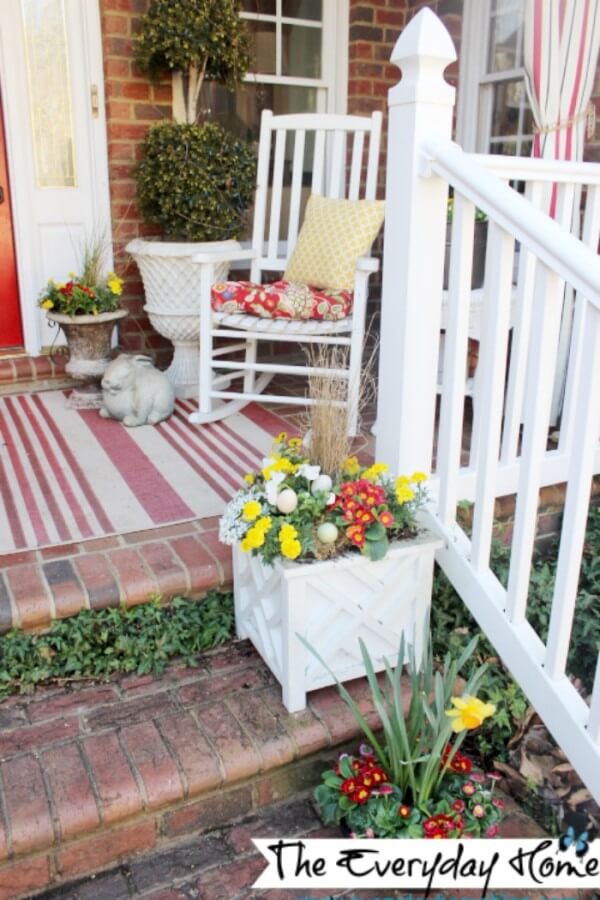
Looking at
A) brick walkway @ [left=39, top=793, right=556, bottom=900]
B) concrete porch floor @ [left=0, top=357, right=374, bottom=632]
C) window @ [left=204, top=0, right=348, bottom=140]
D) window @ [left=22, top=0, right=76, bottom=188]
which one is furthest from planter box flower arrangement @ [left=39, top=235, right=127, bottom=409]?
brick walkway @ [left=39, top=793, right=556, bottom=900]

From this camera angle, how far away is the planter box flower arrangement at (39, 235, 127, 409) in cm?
313

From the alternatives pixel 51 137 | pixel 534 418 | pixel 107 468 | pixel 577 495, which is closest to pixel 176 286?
pixel 51 137

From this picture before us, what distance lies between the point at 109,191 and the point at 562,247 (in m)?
2.70

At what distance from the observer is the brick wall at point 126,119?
334cm

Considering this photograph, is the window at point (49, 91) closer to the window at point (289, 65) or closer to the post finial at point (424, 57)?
the window at point (289, 65)

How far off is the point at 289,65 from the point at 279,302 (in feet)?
5.81

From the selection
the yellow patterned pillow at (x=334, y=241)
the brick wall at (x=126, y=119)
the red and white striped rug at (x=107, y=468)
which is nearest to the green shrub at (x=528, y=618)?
the red and white striped rug at (x=107, y=468)

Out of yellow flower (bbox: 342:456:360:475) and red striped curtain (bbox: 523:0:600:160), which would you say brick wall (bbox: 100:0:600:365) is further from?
yellow flower (bbox: 342:456:360:475)

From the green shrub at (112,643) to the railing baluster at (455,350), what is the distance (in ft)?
2.10

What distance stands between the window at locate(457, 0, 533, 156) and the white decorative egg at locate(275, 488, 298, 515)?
106 inches

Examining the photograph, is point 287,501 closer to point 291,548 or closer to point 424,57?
point 291,548

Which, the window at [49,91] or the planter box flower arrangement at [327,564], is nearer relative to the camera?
the planter box flower arrangement at [327,564]

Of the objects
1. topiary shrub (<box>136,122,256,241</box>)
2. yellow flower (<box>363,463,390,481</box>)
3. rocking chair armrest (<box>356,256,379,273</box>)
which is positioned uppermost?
topiary shrub (<box>136,122,256,241</box>)

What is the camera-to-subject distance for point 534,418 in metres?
1.47
